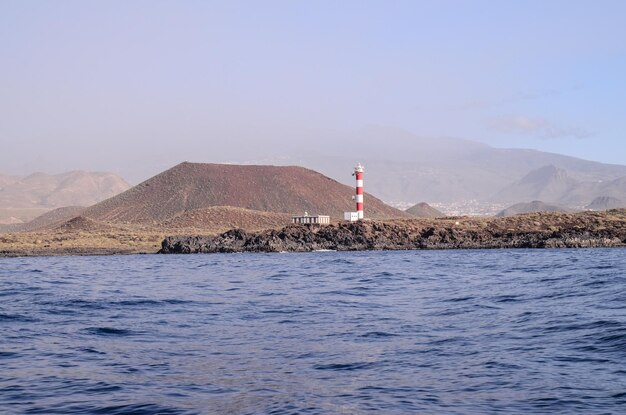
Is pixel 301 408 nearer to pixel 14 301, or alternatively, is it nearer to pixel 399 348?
pixel 399 348

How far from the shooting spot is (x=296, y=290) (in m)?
28.3

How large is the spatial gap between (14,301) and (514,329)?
1622cm

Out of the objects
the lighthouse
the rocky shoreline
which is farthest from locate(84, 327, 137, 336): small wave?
the lighthouse

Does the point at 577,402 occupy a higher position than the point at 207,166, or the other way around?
the point at 207,166

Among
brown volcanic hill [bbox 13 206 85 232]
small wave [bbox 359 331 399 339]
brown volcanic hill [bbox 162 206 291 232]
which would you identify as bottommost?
small wave [bbox 359 331 399 339]

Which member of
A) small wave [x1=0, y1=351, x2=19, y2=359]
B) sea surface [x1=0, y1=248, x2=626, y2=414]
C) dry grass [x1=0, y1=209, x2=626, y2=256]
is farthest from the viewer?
dry grass [x1=0, y1=209, x2=626, y2=256]

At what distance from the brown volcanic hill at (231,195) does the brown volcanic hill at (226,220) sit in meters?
21.3

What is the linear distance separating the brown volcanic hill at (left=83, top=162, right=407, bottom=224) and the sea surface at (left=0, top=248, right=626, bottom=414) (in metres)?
108

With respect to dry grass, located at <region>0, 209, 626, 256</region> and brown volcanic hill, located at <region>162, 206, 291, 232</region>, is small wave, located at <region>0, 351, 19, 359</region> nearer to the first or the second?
dry grass, located at <region>0, 209, 626, 256</region>

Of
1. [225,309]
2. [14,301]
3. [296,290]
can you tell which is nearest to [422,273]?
[296,290]

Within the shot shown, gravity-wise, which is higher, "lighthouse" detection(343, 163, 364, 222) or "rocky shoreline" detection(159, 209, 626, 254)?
"lighthouse" detection(343, 163, 364, 222)

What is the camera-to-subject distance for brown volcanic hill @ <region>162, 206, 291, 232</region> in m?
103

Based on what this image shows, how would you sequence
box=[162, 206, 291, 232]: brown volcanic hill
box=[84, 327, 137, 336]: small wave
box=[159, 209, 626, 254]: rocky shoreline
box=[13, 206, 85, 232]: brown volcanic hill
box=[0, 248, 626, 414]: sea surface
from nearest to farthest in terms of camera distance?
1. box=[0, 248, 626, 414]: sea surface
2. box=[84, 327, 137, 336]: small wave
3. box=[159, 209, 626, 254]: rocky shoreline
4. box=[162, 206, 291, 232]: brown volcanic hill
5. box=[13, 206, 85, 232]: brown volcanic hill

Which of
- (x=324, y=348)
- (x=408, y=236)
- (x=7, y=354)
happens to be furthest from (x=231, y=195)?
(x=324, y=348)
